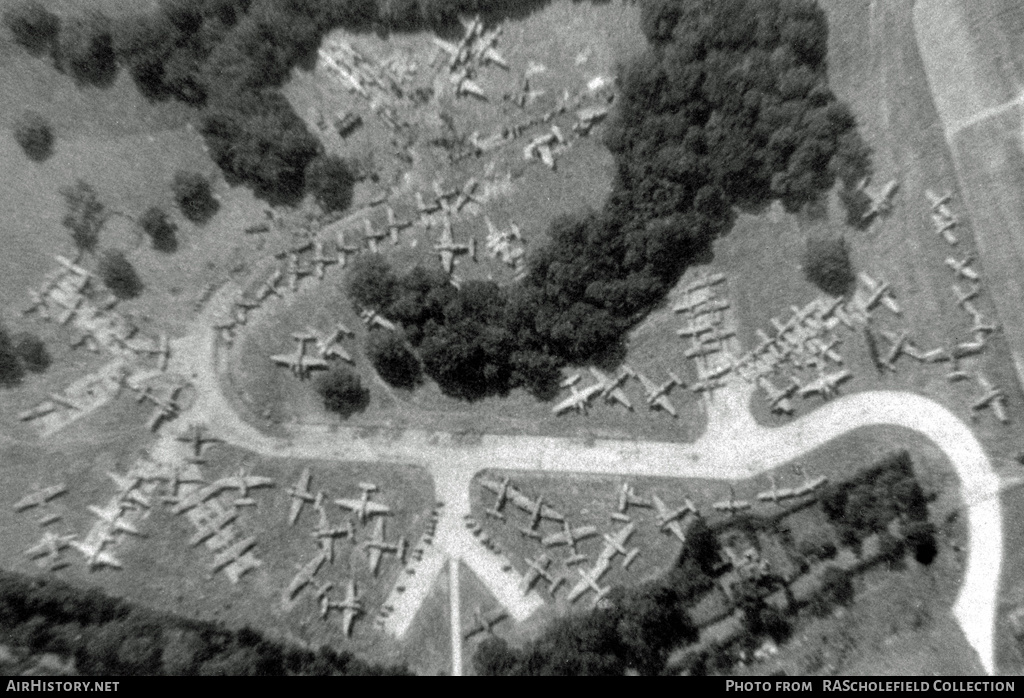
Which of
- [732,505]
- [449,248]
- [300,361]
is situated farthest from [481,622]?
[449,248]

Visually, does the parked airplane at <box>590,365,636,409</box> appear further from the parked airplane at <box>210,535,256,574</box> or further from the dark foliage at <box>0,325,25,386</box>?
the dark foliage at <box>0,325,25,386</box>

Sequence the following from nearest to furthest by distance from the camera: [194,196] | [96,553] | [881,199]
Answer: [96,553] < [881,199] < [194,196]

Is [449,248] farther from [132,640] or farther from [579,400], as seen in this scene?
[132,640]

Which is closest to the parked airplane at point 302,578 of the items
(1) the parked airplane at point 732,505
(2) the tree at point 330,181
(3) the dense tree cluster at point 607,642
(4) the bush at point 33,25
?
(3) the dense tree cluster at point 607,642

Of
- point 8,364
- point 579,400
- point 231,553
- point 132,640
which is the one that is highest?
point 8,364

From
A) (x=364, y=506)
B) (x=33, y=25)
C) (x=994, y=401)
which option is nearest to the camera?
(x=994, y=401)

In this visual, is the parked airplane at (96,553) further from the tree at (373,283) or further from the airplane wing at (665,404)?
the airplane wing at (665,404)
